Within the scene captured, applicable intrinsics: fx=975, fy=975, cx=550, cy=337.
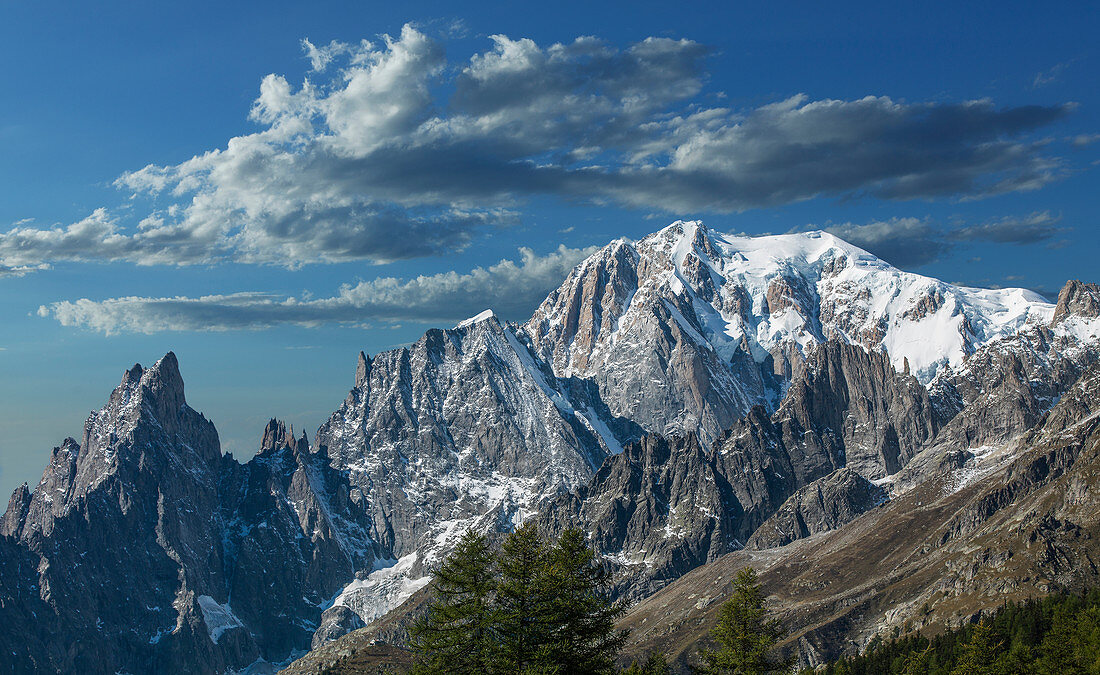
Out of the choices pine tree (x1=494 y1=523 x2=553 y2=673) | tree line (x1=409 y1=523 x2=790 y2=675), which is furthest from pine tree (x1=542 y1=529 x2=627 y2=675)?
pine tree (x1=494 y1=523 x2=553 y2=673)

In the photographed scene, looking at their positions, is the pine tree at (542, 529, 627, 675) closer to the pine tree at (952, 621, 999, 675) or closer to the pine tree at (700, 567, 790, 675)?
the pine tree at (700, 567, 790, 675)

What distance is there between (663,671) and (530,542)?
13.5m

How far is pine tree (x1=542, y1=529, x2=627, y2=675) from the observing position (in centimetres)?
5603

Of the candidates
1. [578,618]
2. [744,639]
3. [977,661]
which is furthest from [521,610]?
[977,661]

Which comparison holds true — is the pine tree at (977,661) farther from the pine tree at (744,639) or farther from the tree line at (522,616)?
the tree line at (522,616)

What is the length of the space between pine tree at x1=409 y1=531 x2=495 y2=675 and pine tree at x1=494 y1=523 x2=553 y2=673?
0.83 metres

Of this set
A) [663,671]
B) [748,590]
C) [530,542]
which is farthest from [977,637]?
[530,542]

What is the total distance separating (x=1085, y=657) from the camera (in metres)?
129

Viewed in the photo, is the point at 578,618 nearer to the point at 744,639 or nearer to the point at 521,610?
the point at 521,610

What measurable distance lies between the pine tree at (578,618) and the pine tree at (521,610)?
1.63 ft

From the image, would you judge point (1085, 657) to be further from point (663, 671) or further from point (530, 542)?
point (530, 542)

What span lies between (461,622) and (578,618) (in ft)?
23.8

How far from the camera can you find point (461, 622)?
58.7 meters

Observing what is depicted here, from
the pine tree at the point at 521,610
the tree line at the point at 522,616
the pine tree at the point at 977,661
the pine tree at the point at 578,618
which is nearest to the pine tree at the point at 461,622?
the tree line at the point at 522,616
